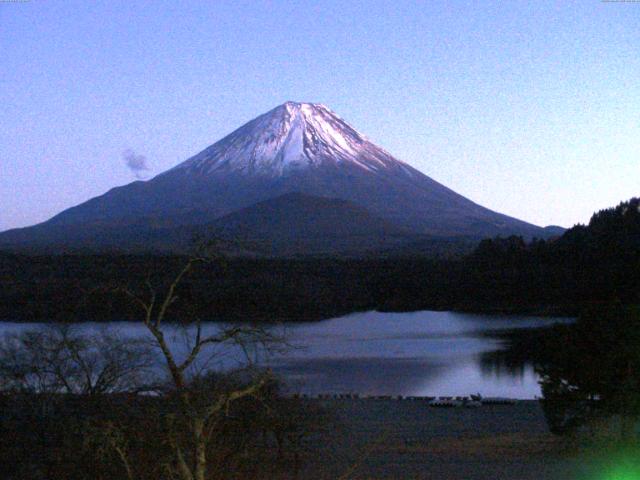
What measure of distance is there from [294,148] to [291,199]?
31.1ft

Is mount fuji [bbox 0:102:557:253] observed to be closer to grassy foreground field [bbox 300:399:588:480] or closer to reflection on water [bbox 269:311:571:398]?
reflection on water [bbox 269:311:571:398]

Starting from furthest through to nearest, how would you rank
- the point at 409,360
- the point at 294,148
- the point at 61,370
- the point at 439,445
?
the point at 294,148 → the point at 409,360 → the point at 439,445 → the point at 61,370

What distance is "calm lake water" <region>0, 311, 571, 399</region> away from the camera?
14.9 metres

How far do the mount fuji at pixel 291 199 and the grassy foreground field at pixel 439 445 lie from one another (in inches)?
1409

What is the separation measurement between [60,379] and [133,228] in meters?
47.9

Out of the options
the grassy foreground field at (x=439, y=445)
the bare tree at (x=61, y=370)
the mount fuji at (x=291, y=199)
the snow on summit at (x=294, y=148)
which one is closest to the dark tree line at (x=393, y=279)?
the grassy foreground field at (x=439, y=445)

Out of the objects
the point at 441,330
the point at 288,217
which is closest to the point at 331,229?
the point at 288,217

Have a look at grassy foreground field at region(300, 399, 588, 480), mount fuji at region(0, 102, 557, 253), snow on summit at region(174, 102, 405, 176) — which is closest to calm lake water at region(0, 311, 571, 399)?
grassy foreground field at region(300, 399, 588, 480)

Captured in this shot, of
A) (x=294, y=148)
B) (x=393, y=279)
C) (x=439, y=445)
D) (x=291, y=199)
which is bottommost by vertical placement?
(x=439, y=445)

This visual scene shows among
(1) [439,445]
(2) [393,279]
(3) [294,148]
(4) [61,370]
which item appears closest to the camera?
(4) [61,370]

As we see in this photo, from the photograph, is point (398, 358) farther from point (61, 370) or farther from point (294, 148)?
point (294, 148)

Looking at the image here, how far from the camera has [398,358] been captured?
18.5 metres

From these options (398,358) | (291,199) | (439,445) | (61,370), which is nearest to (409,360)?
(398,358)

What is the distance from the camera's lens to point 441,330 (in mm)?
23938
